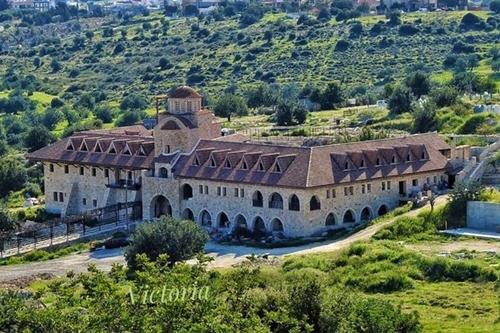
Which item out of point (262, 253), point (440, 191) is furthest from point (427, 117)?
point (262, 253)

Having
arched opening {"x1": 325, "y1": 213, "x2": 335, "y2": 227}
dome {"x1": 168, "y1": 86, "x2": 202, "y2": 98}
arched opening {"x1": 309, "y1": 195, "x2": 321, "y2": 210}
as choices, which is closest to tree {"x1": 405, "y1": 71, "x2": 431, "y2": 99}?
dome {"x1": 168, "y1": 86, "x2": 202, "y2": 98}

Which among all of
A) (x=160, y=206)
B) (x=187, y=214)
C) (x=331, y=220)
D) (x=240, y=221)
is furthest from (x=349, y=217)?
(x=160, y=206)

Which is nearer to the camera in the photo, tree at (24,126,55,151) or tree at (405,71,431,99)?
tree at (24,126,55,151)

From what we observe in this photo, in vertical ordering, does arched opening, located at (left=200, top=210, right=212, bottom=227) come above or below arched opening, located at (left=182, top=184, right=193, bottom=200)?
below

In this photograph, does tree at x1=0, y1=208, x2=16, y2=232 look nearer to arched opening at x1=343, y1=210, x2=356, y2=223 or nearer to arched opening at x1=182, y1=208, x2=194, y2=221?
arched opening at x1=182, y1=208, x2=194, y2=221

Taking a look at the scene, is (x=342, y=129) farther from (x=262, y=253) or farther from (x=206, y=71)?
(x=206, y=71)

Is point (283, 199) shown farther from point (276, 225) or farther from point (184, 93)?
point (184, 93)
